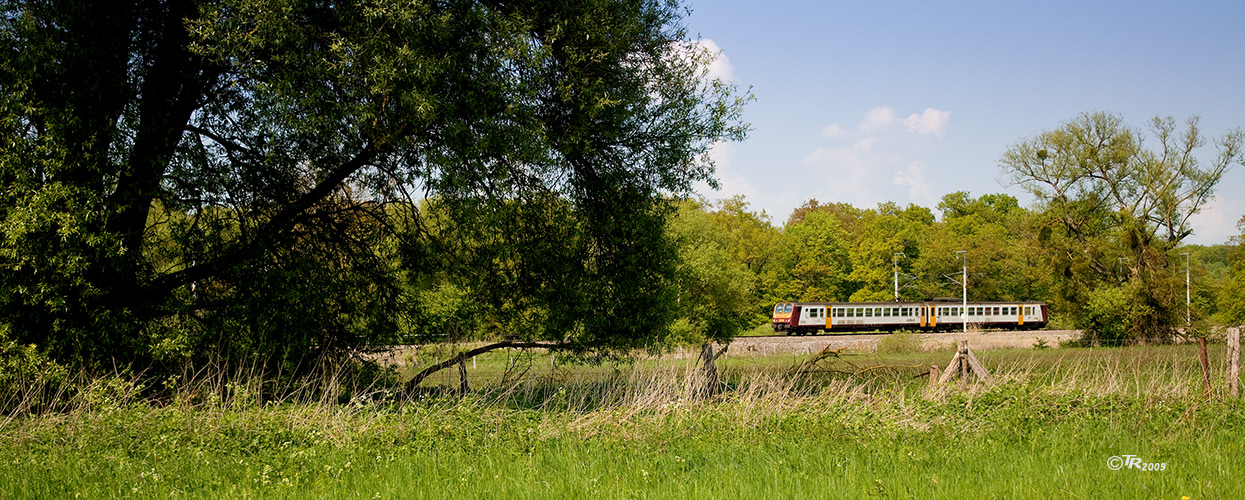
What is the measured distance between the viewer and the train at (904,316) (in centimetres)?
4681

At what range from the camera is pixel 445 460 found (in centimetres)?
666

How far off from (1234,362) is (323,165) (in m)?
11.2

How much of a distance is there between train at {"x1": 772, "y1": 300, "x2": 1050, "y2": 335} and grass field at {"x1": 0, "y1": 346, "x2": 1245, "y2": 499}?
37446 mm

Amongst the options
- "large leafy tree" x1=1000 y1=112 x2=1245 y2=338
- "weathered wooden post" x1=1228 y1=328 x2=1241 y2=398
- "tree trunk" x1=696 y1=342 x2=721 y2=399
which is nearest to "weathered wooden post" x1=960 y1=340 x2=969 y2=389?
"weathered wooden post" x1=1228 y1=328 x2=1241 y2=398

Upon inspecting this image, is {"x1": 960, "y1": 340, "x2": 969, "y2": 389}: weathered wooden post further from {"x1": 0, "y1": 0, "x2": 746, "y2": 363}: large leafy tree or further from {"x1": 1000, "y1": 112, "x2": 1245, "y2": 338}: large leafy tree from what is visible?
{"x1": 1000, "y1": 112, "x2": 1245, "y2": 338}: large leafy tree

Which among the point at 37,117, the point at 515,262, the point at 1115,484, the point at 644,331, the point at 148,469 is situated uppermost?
the point at 37,117

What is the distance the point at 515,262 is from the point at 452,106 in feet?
11.9

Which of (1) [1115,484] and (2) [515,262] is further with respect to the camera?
(2) [515,262]

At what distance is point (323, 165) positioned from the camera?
35.3 ft

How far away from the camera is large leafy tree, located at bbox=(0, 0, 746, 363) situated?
8742mm

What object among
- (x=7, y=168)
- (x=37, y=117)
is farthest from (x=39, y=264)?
(x=37, y=117)

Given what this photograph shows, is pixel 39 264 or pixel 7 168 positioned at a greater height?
pixel 7 168

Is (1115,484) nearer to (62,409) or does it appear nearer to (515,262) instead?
(515,262)

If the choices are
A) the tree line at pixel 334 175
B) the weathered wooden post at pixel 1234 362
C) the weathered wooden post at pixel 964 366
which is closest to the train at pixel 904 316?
the tree line at pixel 334 175
